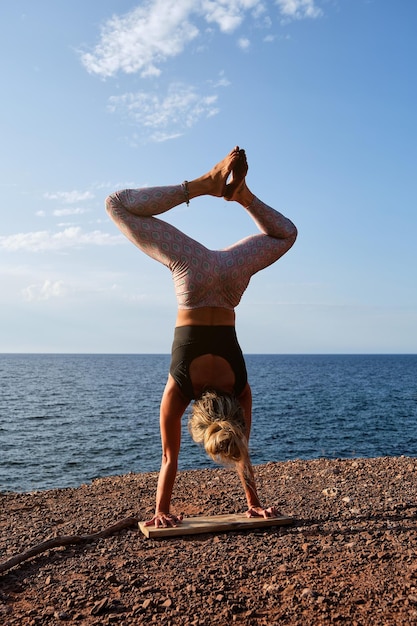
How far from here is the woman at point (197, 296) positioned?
5289 millimetres

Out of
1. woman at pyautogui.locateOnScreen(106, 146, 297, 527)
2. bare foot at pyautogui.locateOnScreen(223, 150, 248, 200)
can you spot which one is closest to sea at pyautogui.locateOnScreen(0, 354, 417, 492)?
woman at pyautogui.locateOnScreen(106, 146, 297, 527)

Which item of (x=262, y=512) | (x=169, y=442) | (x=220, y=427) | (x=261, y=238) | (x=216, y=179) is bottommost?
(x=262, y=512)

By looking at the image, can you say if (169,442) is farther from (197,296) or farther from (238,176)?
(238,176)

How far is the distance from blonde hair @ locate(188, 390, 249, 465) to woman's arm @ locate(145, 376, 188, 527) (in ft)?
0.95

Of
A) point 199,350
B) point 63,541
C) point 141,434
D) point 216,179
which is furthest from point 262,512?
point 141,434

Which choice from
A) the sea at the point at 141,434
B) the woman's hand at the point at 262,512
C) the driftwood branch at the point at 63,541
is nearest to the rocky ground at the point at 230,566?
the driftwood branch at the point at 63,541

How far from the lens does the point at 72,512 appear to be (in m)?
6.84

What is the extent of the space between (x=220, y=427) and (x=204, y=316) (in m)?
1.17

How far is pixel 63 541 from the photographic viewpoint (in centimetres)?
510

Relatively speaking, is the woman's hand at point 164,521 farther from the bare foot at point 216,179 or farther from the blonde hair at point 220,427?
the bare foot at point 216,179

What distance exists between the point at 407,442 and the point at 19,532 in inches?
835

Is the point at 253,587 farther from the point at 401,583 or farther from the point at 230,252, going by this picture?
the point at 230,252

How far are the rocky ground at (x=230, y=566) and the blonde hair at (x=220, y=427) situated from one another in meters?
0.84

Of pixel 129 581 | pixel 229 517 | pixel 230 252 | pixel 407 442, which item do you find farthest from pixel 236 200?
pixel 407 442
